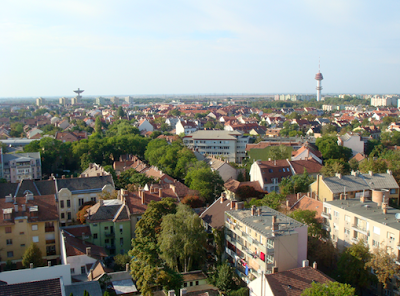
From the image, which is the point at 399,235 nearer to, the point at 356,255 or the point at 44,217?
the point at 356,255

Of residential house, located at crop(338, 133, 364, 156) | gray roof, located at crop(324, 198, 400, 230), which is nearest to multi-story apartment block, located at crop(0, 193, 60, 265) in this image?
gray roof, located at crop(324, 198, 400, 230)

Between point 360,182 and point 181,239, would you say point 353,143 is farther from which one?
point 181,239

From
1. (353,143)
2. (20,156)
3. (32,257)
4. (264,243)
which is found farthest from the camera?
(353,143)

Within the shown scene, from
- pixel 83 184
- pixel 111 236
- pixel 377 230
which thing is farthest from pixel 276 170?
pixel 83 184

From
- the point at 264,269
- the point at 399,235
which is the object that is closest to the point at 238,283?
the point at 264,269

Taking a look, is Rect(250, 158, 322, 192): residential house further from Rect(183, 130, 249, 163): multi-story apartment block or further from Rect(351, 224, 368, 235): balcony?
Rect(183, 130, 249, 163): multi-story apartment block

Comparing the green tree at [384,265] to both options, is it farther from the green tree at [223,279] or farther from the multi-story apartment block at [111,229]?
the multi-story apartment block at [111,229]
